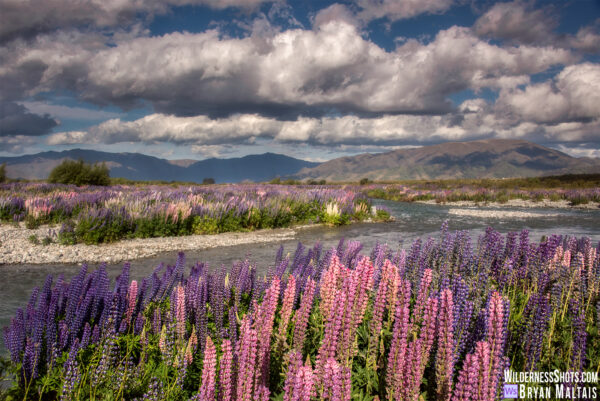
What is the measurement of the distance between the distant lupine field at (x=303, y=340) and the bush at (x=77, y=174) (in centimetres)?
3296

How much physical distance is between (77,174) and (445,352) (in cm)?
3753

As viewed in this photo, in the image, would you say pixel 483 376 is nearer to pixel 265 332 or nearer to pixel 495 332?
pixel 495 332

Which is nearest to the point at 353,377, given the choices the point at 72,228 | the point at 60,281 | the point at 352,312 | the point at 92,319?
the point at 352,312

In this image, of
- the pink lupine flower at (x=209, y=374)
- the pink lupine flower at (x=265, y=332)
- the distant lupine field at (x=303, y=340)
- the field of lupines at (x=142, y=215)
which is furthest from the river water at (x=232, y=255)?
the pink lupine flower at (x=209, y=374)

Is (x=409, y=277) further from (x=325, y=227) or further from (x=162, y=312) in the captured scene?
(x=325, y=227)

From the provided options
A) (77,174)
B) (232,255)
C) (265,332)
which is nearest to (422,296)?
(265,332)

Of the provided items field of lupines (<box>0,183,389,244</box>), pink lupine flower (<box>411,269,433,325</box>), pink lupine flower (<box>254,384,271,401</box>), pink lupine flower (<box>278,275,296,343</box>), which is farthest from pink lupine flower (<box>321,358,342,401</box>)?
field of lupines (<box>0,183,389,244</box>)

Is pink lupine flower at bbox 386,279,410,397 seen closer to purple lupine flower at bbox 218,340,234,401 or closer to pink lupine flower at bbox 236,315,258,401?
pink lupine flower at bbox 236,315,258,401

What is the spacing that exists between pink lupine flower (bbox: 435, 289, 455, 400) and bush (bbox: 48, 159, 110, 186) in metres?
36.5

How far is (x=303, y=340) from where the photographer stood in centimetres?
306

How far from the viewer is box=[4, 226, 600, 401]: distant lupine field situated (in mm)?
2133

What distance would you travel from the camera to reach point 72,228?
11.9 metres

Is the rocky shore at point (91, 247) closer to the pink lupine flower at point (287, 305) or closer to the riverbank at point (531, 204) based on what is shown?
the pink lupine flower at point (287, 305)

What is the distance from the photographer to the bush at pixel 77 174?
1252 inches
